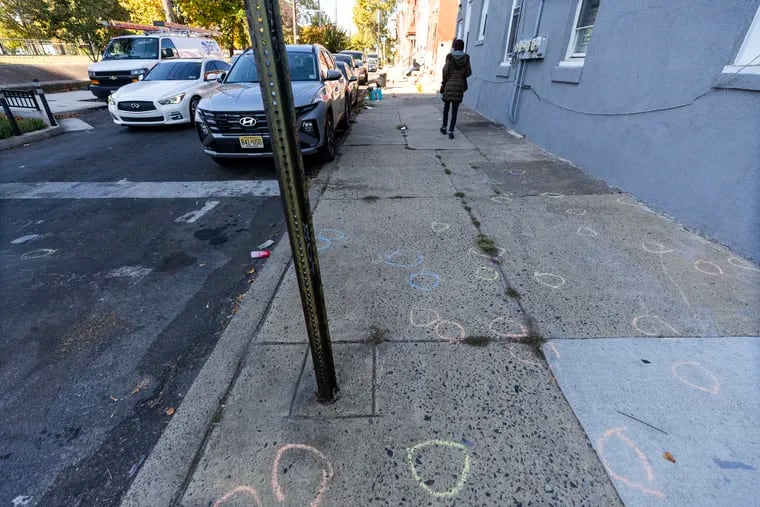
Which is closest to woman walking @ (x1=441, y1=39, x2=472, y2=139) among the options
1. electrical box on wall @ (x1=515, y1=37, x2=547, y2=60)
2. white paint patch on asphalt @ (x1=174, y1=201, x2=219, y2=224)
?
electrical box on wall @ (x1=515, y1=37, x2=547, y2=60)

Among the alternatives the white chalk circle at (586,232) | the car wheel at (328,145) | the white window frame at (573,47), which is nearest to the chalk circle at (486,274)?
the white chalk circle at (586,232)

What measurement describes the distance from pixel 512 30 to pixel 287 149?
973cm

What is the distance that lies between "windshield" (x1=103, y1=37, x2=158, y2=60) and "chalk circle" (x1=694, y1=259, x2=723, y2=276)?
1541 cm

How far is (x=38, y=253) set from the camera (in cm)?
368

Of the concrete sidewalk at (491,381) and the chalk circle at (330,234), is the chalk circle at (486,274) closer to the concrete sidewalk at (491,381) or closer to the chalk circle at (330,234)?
the concrete sidewalk at (491,381)

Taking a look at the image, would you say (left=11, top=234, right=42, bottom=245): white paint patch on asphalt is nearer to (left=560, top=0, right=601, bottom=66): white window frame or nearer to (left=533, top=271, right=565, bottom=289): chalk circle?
(left=533, top=271, right=565, bottom=289): chalk circle

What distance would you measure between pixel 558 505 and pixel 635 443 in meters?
0.55

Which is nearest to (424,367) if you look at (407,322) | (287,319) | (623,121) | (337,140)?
(407,322)

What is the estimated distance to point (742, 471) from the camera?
5.15 ft

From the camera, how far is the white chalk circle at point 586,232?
3636 mm

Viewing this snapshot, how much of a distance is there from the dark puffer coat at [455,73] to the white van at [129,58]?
1015cm

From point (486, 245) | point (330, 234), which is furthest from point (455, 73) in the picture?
point (330, 234)

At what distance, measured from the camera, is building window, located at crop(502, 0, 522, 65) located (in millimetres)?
8330

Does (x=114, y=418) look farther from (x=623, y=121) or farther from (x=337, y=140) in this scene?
(x=337, y=140)
